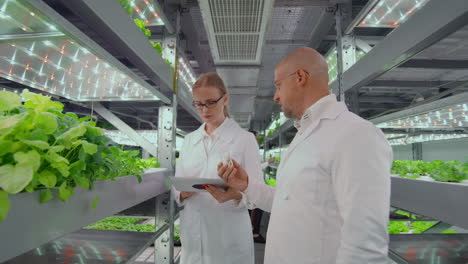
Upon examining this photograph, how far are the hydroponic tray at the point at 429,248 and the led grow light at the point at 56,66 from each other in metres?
1.98

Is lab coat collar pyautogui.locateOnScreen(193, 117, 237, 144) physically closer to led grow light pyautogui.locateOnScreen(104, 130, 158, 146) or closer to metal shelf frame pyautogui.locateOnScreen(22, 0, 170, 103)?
metal shelf frame pyautogui.locateOnScreen(22, 0, 170, 103)

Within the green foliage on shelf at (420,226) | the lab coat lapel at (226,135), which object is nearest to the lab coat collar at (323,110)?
the lab coat lapel at (226,135)

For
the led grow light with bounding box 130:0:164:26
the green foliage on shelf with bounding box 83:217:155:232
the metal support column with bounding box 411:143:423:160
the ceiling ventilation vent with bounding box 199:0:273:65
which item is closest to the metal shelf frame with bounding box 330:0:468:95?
the ceiling ventilation vent with bounding box 199:0:273:65

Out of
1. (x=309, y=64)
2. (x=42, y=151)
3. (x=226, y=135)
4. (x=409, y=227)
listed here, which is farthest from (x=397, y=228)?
(x=42, y=151)

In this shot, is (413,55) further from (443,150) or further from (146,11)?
(443,150)

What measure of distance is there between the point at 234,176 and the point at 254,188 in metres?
0.13

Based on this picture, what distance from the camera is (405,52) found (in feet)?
4.31

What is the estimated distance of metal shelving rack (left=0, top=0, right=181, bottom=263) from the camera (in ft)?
2.09

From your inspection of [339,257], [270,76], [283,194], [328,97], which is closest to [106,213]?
[283,194]

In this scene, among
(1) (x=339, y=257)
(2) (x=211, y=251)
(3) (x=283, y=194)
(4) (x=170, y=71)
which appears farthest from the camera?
(4) (x=170, y=71)

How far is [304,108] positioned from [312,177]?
346 millimetres

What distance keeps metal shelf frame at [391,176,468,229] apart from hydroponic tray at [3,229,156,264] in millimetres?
1488

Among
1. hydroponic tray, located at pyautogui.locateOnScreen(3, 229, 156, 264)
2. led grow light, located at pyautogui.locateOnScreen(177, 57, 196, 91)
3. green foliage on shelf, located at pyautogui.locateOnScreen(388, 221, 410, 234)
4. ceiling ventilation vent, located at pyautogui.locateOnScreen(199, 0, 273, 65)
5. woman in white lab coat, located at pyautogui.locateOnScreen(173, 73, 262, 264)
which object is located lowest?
green foliage on shelf, located at pyautogui.locateOnScreen(388, 221, 410, 234)

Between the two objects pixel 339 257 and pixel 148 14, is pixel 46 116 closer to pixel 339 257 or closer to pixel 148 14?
pixel 339 257
